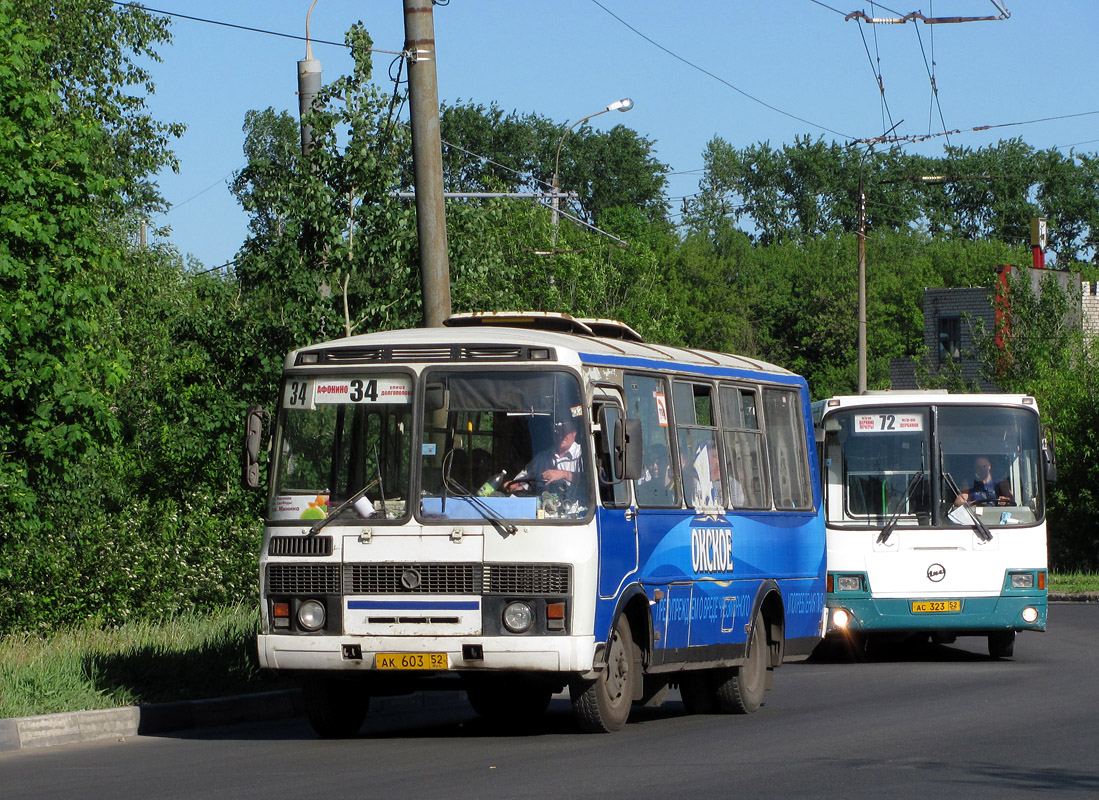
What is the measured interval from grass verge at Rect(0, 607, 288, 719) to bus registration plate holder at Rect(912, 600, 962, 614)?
7115mm

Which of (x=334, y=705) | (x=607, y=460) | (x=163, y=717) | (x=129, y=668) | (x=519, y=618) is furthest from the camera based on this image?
(x=129, y=668)

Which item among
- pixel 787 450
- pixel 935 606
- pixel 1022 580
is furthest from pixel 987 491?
pixel 787 450

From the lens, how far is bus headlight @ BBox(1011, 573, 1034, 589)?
18953 millimetres

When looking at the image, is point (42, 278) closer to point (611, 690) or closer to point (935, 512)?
point (935, 512)

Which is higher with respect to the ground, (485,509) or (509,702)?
(485,509)

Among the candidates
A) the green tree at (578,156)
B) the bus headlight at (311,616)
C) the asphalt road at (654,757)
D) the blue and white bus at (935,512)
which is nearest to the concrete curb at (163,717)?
the asphalt road at (654,757)

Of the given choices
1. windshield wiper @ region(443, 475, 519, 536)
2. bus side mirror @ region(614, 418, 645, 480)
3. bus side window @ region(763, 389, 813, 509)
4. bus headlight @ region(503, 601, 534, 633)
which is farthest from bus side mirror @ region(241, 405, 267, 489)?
bus side window @ region(763, 389, 813, 509)

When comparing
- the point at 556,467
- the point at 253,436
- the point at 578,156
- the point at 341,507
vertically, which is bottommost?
the point at 341,507

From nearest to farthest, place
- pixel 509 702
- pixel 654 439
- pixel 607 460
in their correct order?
pixel 607 460 → pixel 654 439 → pixel 509 702

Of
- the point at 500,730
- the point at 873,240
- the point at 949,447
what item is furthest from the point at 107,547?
the point at 873,240

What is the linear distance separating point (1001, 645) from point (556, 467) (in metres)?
10.2

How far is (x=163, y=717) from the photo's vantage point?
1256 centimetres

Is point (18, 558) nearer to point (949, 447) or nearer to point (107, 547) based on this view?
point (107, 547)

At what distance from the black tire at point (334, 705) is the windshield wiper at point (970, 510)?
28.7 feet
